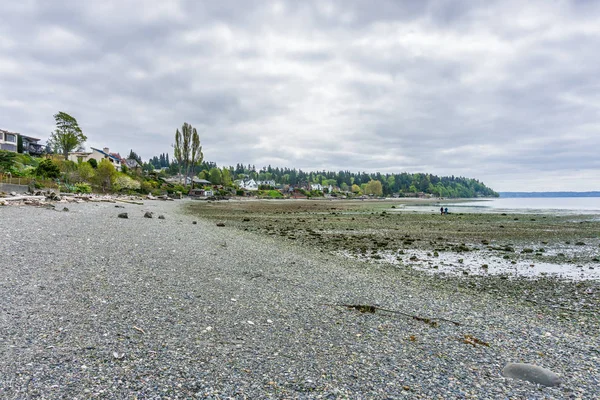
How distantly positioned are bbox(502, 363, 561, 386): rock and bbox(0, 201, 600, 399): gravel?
4.4 inches

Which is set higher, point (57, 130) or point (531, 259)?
point (57, 130)

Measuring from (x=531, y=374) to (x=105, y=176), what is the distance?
264ft

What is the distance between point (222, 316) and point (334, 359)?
2560mm

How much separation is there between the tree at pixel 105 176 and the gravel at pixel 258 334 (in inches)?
2691

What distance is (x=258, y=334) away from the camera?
593 centimetres

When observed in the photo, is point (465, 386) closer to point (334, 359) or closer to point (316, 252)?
point (334, 359)

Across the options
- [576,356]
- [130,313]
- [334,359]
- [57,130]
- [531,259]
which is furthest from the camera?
[57,130]

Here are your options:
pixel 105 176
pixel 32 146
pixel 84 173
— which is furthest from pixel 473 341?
pixel 32 146

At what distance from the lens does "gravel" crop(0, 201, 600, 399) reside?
4.36 metres

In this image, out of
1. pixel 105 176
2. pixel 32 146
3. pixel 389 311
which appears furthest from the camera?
pixel 32 146

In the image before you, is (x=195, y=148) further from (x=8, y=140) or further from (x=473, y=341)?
(x=473, y=341)

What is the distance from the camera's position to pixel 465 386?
4617 mm

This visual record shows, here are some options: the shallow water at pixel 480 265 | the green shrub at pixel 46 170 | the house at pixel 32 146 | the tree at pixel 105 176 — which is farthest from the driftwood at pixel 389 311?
the house at pixel 32 146

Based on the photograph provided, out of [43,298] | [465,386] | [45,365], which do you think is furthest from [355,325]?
[43,298]
